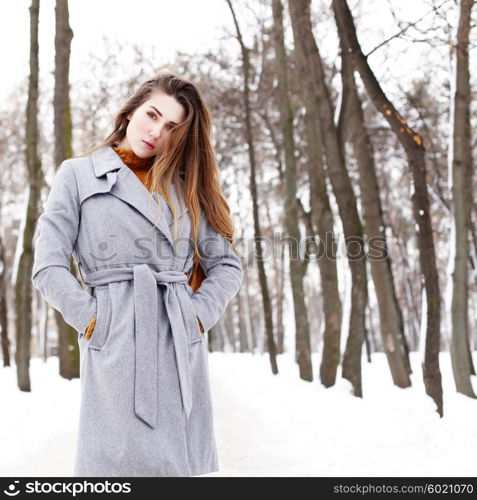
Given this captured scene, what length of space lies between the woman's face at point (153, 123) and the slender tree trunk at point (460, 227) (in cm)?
563

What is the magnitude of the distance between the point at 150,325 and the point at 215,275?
518 mm

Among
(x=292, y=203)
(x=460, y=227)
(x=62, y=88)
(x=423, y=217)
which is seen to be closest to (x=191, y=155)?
(x=423, y=217)

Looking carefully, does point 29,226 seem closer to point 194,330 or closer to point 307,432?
point 307,432

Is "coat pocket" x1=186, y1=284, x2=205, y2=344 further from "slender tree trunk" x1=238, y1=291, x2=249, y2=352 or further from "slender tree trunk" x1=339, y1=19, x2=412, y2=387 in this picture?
"slender tree trunk" x1=238, y1=291, x2=249, y2=352

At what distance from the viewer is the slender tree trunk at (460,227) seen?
25.9 feet

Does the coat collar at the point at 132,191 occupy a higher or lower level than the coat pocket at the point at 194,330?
higher

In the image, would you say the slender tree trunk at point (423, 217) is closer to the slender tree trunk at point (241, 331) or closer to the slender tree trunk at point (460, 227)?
the slender tree trunk at point (460, 227)

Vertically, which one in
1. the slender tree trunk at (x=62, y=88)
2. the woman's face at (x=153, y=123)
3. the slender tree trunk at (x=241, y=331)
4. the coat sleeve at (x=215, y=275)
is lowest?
the slender tree trunk at (x=241, y=331)

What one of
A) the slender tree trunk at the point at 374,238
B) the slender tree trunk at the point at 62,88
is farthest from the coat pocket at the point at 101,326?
the slender tree trunk at the point at 62,88

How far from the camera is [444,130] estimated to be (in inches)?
565
